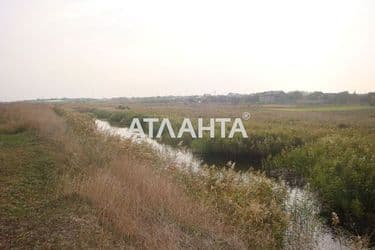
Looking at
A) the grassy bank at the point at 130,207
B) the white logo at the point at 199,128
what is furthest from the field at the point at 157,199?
the white logo at the point at 199,128

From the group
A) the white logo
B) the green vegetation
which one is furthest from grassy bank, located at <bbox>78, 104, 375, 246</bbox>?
the white logo

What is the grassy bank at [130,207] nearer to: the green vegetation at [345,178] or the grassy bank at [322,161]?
the green vegetation at [345,178]

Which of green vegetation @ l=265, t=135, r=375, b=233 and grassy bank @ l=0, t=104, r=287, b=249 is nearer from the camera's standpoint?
grassy bank @ l=0, t=104, r=287, b=249

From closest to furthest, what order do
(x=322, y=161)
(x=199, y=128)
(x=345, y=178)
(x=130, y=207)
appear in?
1. (x=130, y=207)
2. (x=345, y=178)
3. (x=322, y=161)
4. (x=199, y=128)

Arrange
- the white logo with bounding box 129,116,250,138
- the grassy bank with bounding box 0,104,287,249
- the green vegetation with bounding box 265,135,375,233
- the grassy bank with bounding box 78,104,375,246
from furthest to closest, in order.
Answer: the white logo with bounding box 129,116,250,138
the grassy bank with bounding box 78,104,375,246
the green vegetation with bounding box 265,135,375,233
the grassy bank with bounding box 0,104,287,249

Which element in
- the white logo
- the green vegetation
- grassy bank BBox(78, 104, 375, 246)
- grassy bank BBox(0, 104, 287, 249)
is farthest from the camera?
the white logo

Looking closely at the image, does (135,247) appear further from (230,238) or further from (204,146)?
(204,146)

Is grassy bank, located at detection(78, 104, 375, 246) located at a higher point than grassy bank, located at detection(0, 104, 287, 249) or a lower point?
lower

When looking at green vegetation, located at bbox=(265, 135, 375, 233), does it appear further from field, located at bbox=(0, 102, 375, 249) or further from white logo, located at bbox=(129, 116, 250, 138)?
white logo, located at bbox=(129, 116, 250, 138)

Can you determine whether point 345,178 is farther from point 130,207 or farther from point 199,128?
point 199,128

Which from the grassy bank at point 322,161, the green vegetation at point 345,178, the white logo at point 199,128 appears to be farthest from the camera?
the white logo at point 199,128

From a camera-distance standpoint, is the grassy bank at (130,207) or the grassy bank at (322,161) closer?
the grassy bank at (130,207)

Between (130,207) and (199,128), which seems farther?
(199,128)

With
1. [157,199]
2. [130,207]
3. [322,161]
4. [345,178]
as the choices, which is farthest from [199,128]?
[130,207]
